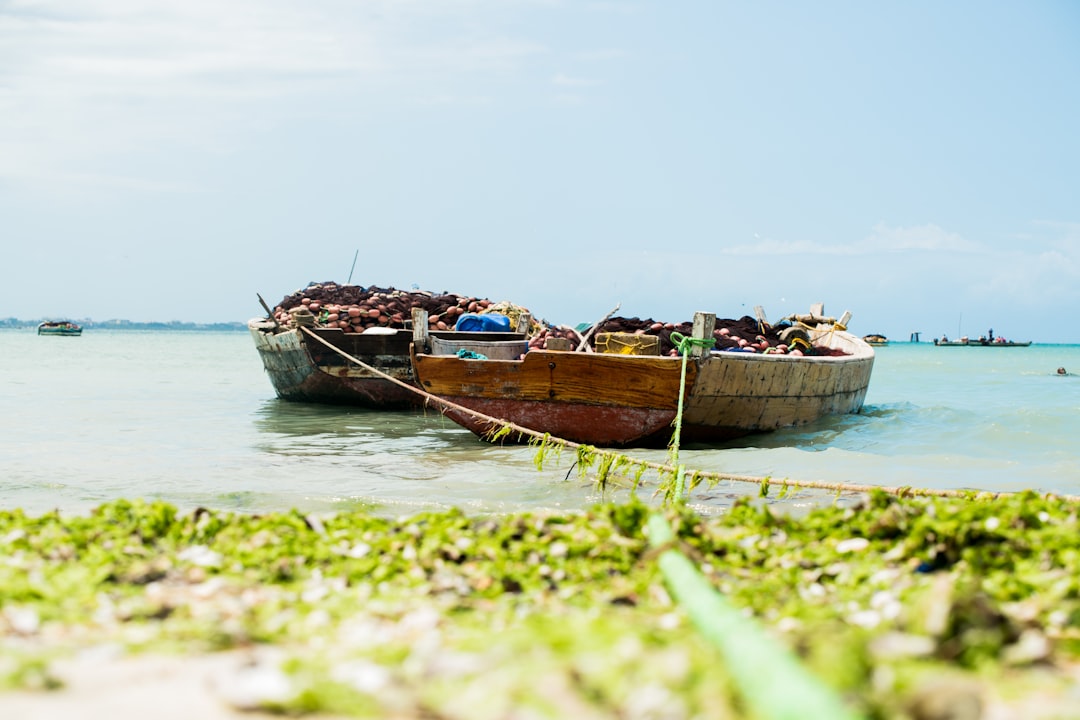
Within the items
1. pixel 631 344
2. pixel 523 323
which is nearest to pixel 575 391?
pixel 631 344

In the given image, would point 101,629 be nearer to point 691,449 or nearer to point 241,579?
point 241,579

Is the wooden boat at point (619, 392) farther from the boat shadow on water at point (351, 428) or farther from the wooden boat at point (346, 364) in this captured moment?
the wooden boat at point (346, 364)

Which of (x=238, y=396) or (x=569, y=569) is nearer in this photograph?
(x=569, y=569)

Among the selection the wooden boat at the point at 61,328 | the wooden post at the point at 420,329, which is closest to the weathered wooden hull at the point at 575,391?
the wooden post at the point at 420,329

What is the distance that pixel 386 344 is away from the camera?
19141mm

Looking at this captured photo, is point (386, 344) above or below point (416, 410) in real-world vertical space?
above

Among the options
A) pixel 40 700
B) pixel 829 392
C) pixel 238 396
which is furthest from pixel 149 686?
pixel 238 396

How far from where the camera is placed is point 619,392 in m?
12.0

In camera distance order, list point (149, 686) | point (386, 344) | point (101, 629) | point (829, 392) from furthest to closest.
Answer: point (386, 344), point (829, 392), point (101, 629), point (149, 686)

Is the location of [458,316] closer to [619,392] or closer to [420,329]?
[420,329]

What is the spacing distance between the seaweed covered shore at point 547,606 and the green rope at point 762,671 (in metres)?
0.05

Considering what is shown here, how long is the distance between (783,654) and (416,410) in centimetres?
1782

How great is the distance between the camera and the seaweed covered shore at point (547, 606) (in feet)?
8.86

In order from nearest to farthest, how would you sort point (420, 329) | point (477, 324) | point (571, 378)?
1. point (571, 378)
2. point (420, 329)
3. point (477, 324)
